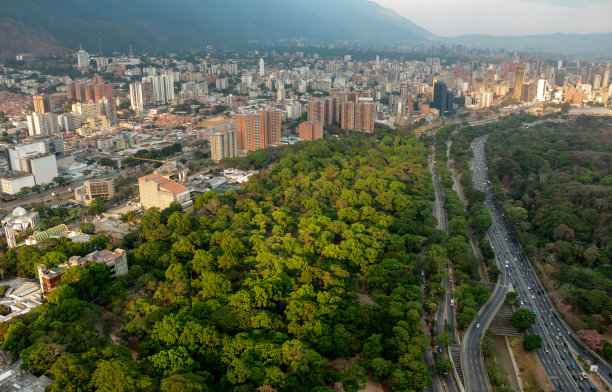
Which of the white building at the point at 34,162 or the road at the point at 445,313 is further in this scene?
the white building at the point at 34,162

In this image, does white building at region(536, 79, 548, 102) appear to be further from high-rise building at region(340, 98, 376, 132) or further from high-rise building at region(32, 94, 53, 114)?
high-rise building at region(32, 94, 53, 114)

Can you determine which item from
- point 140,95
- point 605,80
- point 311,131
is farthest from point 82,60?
point 605,80

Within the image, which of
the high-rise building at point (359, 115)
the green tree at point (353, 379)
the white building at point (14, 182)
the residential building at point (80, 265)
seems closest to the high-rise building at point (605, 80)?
the high-rise building at point (359, 115)

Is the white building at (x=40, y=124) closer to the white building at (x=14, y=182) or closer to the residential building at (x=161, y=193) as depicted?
the white building at (x=14, y=182)

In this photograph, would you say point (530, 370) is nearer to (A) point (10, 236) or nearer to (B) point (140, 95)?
(A) point (10, 236)

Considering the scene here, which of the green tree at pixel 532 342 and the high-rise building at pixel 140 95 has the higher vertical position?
the high-rise building at pixel 140 95

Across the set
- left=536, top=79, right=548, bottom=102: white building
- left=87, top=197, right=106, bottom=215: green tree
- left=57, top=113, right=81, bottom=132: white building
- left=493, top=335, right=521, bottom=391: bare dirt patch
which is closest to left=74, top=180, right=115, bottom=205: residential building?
left=87, top=197, right=106, bottom=215: green tree
